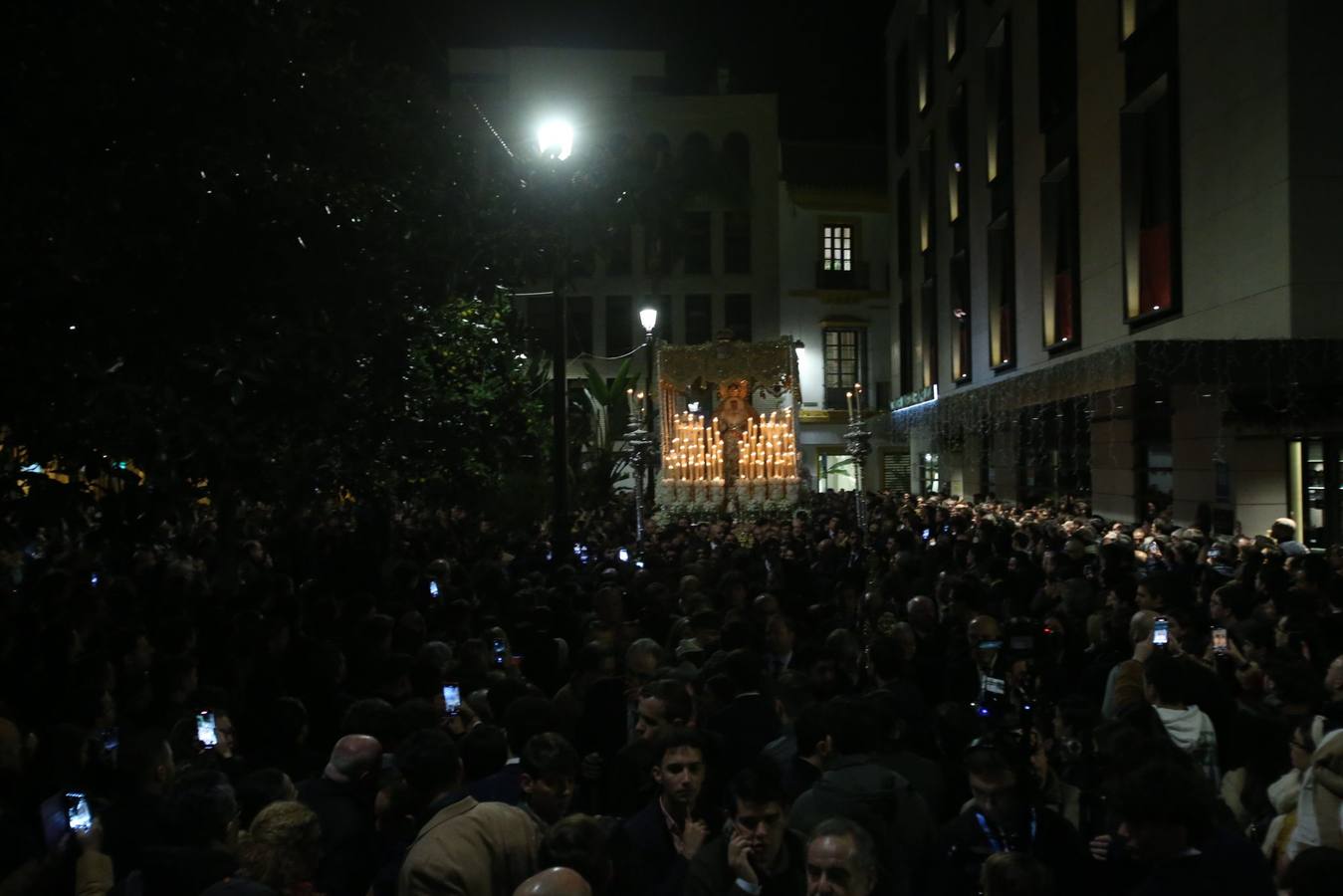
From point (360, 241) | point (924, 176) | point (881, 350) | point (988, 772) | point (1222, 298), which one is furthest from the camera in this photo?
point (881, 350)

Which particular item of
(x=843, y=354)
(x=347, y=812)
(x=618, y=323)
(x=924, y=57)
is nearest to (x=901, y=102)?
(x=924, y=57)

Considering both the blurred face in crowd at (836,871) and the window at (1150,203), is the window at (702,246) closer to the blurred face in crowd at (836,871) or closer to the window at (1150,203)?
the window at (1150,203)

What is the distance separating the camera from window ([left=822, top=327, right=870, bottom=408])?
49938mm

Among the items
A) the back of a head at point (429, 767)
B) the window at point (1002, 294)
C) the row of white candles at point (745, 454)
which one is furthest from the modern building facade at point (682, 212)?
the back of a head at point (429, 767)

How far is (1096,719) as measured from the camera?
230 inches

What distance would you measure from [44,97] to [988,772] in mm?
5786

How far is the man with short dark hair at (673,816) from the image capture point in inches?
179

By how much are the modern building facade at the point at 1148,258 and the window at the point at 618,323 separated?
17.6 m

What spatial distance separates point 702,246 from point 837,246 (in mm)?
5320

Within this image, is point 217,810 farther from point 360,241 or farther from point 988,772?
point 360,241

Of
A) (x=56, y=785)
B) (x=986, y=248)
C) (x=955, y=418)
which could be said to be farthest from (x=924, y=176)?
(x=56, y=785)

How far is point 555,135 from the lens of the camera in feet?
35.2

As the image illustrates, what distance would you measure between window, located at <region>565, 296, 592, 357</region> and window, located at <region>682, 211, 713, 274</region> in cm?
422

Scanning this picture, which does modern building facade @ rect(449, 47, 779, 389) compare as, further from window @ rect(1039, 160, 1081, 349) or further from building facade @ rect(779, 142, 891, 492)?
window @ rect(1039, 160, 1081, 349)
